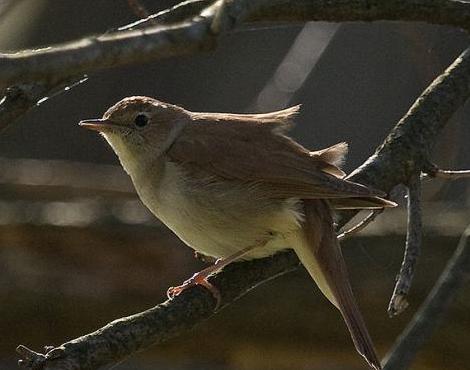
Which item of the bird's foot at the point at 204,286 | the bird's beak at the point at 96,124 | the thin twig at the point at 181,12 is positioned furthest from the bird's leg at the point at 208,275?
the thin twig at the point at 181,12

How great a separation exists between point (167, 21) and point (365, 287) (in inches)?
74.8

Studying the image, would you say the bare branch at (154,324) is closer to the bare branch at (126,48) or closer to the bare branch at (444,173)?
the bare branch at (444,173)

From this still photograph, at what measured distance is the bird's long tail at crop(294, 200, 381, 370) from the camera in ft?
11.8

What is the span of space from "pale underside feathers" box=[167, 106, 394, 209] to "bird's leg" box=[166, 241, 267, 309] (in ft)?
0.80

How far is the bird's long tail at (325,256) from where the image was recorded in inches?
141

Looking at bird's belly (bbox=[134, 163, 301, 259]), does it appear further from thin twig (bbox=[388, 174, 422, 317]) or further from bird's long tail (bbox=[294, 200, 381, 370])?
thin twig (bbox=[388, 174, 422, 317])

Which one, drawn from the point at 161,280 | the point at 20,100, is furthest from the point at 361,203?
the point at 161,280

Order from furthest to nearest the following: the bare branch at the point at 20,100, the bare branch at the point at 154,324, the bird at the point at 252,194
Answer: the bird at the point at 252,194, the bare branch at the point at 20,100, the bare branch at the point at 154,324

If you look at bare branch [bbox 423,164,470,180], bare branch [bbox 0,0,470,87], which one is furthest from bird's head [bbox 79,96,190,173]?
bare branch [bbox 0,0,470,87]

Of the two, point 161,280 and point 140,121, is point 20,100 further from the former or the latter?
point 161,280

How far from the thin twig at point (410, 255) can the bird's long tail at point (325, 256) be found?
344 millimetres

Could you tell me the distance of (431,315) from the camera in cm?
352

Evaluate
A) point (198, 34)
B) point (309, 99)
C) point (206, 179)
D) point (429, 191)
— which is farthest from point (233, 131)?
point (309, 99)

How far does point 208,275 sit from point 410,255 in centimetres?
79
